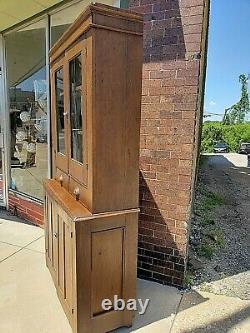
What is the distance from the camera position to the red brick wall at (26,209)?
3742 millimetres

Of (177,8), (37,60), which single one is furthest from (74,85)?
(37,60)

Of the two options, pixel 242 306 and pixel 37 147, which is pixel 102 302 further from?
pixel 37 147

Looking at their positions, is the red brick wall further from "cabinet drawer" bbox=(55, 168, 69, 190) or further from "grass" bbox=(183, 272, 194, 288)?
"grass" bbox=(183, 272, 194, 288)

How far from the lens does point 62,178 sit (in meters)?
2.31

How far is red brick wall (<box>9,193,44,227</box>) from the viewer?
3.74 meters

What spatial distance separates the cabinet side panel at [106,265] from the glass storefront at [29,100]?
2.12 meters

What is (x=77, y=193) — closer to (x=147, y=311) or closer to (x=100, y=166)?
(x=100, y=166)

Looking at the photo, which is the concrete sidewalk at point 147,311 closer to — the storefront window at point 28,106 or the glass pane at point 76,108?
the glass pane at point 76,108

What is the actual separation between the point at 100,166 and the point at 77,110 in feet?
1.50

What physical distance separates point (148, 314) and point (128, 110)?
1.49m

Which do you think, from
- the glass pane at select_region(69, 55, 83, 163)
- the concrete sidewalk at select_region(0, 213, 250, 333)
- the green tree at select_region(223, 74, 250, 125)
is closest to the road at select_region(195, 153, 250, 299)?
the concrete sidewalk at select_region(0, 213, 250, 333)

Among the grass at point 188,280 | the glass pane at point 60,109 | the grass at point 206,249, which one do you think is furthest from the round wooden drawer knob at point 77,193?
the grass at point 206,249

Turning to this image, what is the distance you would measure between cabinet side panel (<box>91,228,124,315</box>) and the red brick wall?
2043mm

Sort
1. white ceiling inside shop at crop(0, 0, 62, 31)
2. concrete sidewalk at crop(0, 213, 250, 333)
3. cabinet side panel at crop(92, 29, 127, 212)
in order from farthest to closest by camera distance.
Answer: white ceiling inside shop at crop(0, 0, 62, 31)
concrete sidewalk at crop(0, 213, 250, 333)
cabinet side panel at crop(92, 29, 127, 212)
